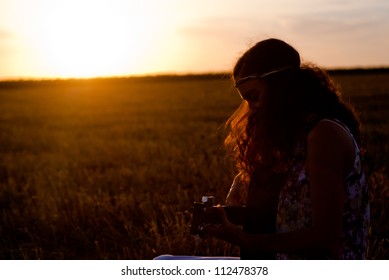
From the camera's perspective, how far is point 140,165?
8.24 metres

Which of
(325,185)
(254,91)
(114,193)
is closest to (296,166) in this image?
(325,185)

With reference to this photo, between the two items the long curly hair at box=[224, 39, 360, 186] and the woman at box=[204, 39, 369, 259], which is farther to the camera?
the long curly hair at box=[224, 39, 360, 186]

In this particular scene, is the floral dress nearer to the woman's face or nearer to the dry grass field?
the woman's face

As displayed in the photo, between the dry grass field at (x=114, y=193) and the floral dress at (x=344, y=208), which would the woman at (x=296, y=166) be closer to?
the floral dress at (x=344, y=208)

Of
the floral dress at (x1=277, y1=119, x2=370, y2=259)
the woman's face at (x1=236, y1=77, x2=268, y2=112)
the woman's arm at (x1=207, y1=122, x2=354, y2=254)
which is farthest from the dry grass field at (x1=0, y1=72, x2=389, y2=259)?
the woman's arm at (x1=207, y1=122, x2=354, y2=254)

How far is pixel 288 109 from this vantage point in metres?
1.91

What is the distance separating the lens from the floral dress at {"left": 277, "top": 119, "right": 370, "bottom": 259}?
183 centimetres

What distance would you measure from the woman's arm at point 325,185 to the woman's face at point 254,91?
0.83ft

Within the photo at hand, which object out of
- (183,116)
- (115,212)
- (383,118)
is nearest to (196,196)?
(115,212)

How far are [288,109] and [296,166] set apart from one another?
18 cm

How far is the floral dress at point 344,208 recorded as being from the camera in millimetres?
1825

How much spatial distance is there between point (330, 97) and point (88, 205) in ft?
11.7

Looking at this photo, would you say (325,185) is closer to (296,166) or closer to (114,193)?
(296,166)
